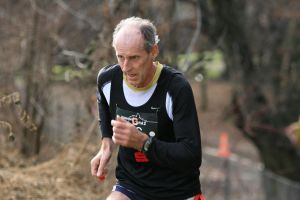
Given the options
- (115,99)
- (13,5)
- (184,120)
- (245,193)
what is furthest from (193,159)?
(245,193)

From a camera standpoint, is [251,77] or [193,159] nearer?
[193,159]

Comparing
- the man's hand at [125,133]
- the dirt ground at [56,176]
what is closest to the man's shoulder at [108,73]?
the man's hand at [125,133]

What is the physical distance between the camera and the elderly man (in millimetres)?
4262

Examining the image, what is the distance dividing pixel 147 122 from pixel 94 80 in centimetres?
486

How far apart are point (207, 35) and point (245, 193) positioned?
16.1ft

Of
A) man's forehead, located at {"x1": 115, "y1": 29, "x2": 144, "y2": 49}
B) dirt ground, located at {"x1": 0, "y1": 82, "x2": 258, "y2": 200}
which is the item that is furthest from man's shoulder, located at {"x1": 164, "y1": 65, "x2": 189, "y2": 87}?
dirt ground, located at {"x1": 0, "y1": 82, "x2": 258, "y2": 200}

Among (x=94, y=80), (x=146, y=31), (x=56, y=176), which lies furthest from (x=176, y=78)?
(x=94, y=80)

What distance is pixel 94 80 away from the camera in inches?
363

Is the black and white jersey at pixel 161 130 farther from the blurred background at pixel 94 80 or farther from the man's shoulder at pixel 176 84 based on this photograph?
the blurred background at pixel 94 80

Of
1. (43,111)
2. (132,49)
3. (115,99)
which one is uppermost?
(132,49)

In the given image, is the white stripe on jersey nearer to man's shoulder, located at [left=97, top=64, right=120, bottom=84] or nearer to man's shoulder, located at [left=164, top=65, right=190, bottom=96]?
man's shoulder, located at [left=164, top=65, right=190, bottom=96]

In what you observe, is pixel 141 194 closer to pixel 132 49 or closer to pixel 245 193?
pixel 132 49

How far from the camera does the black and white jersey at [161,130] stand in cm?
433

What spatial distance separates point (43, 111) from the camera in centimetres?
1102
